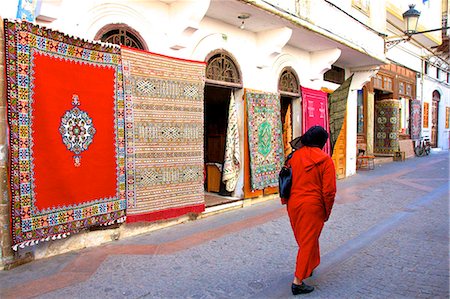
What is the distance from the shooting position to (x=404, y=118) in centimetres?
1814

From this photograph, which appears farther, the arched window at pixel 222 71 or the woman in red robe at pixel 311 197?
the arched window at pixel 222 71

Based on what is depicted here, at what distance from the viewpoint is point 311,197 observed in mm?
3430

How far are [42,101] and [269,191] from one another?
17.2 feet

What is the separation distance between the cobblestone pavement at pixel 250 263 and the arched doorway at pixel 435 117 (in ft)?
59.8

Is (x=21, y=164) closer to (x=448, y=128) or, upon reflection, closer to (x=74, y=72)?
(x=74, y=72)

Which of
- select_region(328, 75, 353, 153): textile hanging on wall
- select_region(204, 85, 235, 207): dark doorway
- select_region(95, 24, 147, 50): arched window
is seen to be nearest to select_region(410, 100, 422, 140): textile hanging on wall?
select_region(328, 75, 353, 153): textile hanging on wall

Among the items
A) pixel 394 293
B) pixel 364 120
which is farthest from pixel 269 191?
pixel 364 120

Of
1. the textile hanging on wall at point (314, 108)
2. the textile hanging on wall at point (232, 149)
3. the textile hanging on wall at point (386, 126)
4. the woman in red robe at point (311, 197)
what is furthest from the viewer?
the textile hanging on wall at point (386, 126)

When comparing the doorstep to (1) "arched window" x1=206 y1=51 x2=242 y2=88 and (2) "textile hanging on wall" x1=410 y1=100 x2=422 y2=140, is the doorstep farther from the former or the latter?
(2) "textile hanging on wall" x1=410 y1=100 x2=422 y2=140

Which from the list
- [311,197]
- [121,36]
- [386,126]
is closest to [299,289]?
[311,197]

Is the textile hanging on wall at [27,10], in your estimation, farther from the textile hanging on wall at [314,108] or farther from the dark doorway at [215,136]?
the textile hanging on wall at [314,108]

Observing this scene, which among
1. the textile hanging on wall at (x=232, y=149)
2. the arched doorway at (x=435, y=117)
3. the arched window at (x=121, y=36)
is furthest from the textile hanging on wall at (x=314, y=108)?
the arched doorway at (x=435, y=117)

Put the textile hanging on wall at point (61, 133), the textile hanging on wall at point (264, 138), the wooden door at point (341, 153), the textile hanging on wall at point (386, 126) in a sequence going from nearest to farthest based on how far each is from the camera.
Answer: the textile hanging on wall at point (61, 133) < the textile hanging on wall at point (264, 138) < the wooden door at point (341, 153) < the textile hanging on wall at point (386, 126)

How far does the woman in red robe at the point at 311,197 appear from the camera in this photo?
3.41 metres
